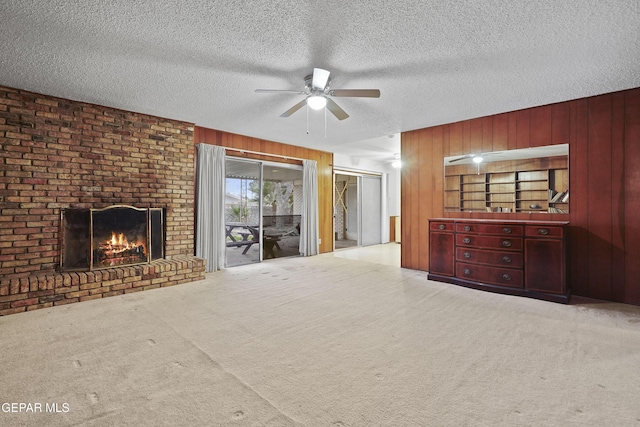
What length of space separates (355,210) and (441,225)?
13.4 feet

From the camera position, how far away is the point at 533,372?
6.48 feet

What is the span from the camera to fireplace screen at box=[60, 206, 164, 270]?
377 centimetres

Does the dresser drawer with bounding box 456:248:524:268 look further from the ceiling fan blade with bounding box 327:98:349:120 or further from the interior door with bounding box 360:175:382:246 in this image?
the interior door with bounding box 360:175:382:246

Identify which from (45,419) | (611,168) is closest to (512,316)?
(611,168)

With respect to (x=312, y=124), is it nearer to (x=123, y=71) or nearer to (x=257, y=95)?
(x=257, y=95)

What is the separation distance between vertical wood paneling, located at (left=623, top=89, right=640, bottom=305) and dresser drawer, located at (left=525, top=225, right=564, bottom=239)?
32.4 inches

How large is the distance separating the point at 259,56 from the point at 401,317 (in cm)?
292

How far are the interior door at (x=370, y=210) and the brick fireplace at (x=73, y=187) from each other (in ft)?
16.6

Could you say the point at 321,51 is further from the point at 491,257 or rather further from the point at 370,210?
the point at 370,210

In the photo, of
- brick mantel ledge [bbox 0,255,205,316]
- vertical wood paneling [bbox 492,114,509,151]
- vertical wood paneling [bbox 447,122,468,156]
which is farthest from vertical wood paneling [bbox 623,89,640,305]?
brick mantel ledge [bbox 0,255,205,316]

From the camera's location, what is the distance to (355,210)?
840 cm

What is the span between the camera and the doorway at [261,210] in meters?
5.68

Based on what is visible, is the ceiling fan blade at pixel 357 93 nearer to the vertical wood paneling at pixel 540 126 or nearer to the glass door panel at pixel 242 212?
the vertical wood paneling at pixel 540 126

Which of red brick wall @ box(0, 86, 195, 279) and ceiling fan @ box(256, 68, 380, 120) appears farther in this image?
red brick wall @ box(0, 86, 195, 279)
